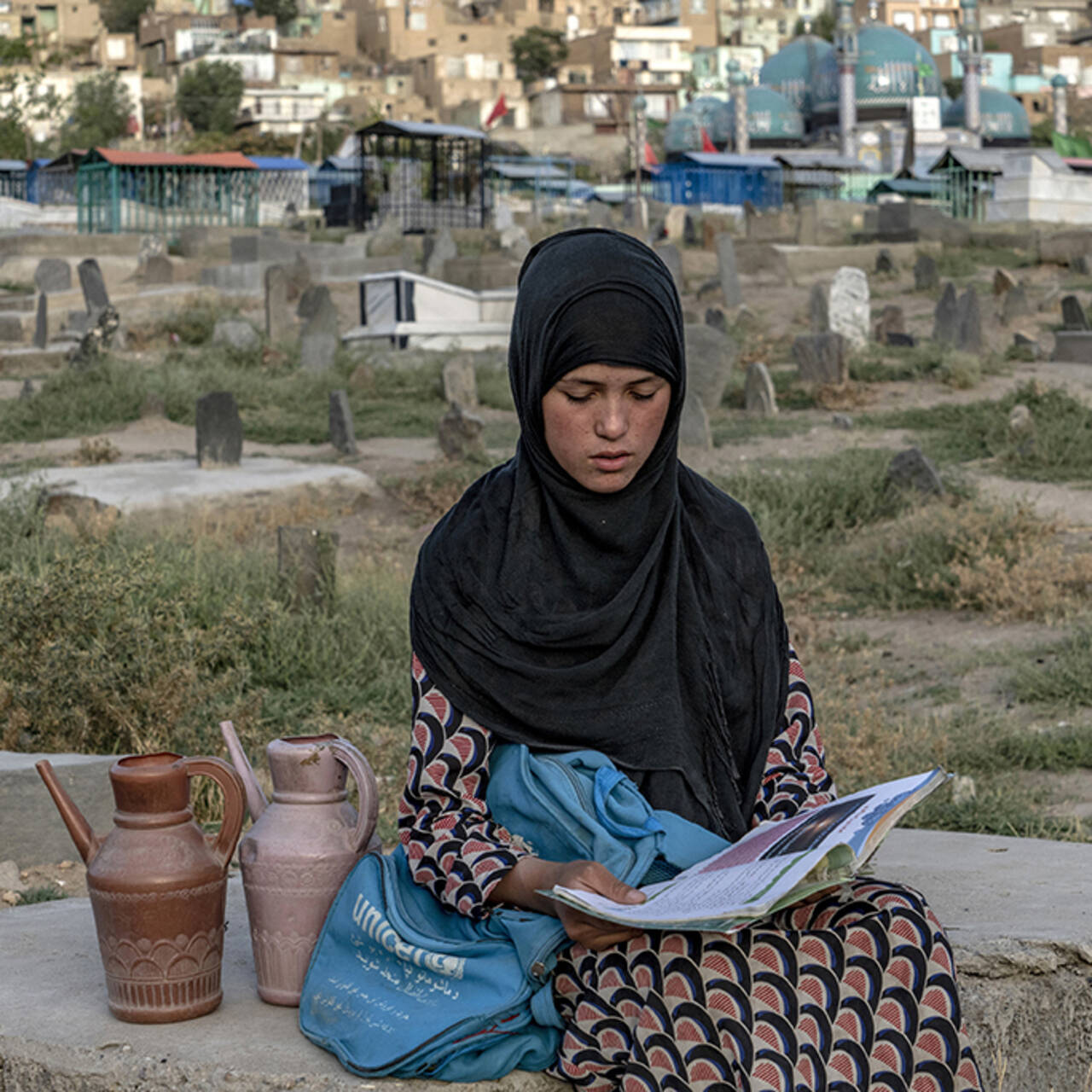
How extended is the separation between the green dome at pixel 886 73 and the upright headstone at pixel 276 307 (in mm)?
48331

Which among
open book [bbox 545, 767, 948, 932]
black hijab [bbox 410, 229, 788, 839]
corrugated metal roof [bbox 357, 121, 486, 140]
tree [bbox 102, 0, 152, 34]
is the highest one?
tree [bbox 102, 0, 152, 34]

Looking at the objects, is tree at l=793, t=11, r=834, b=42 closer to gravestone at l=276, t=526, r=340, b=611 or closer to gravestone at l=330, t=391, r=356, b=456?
gravestone at l=330, t=391, r=356, b=456

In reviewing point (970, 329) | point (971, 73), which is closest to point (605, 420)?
point (970, 329)

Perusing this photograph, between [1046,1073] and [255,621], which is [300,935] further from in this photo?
[255,621]

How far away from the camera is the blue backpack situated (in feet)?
7.87

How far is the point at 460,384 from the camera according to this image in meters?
14.8

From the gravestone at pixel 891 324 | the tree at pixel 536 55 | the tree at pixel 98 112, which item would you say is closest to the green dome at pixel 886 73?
the tree at pixel 536 55

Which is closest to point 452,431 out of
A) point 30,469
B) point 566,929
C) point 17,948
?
point 30,469

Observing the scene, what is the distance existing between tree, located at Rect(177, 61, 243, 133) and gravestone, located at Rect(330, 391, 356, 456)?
60.3 meters

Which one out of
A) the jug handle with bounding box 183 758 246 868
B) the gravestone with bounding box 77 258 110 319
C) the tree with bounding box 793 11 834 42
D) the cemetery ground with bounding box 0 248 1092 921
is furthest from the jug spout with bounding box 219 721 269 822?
the tree with bounding box 793 11 834 42

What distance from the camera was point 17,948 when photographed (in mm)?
3084

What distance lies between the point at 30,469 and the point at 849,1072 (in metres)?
9.19

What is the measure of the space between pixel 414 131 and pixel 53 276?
13383 millimetres

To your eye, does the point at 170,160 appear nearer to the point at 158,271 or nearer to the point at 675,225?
the point at 158,271
